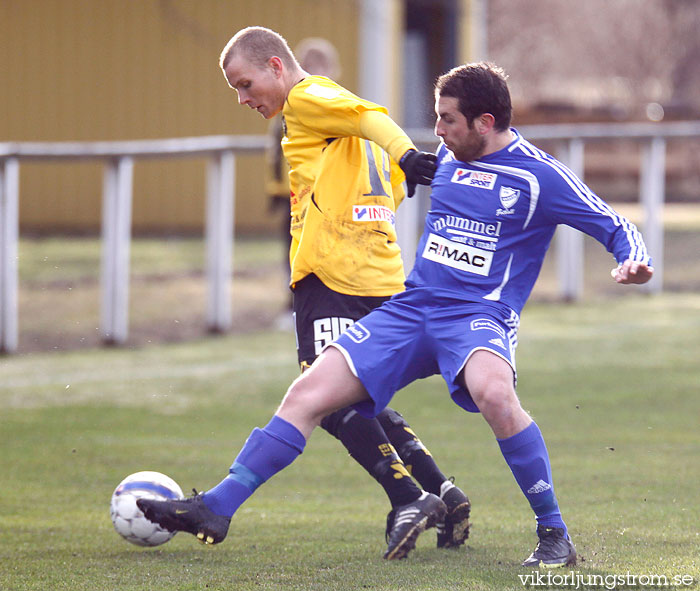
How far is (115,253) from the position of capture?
9812 mm

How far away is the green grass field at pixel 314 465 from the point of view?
407 centimetres

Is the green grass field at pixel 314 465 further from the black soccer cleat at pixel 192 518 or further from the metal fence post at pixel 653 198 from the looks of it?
the metal fence post at pixel 653 198

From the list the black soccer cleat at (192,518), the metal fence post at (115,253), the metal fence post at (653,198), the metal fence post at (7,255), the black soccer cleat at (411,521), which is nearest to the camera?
the black soccer cleat at (192,518)

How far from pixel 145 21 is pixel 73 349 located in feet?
30.5

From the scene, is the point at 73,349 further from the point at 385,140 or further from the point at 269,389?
the point at 385,140

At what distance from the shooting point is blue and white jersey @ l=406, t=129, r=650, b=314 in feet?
13.5

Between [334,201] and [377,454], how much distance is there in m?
0.89

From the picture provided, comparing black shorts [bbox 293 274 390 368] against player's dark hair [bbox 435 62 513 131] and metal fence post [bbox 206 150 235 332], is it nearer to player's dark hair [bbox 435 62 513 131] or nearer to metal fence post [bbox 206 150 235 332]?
player's dark hair [bbox 435 62 513 131]

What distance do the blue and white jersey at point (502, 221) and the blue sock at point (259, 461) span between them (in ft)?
2.15

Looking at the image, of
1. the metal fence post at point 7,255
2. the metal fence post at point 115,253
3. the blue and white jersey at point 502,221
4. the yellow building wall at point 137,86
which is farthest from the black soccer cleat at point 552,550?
the yellow building wall at point 137,86

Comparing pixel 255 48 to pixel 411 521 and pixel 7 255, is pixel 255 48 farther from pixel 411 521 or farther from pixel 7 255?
pixel 7 255

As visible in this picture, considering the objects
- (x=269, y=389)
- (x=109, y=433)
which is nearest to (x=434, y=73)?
(x=269, y=389)

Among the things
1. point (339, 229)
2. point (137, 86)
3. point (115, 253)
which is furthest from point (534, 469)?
point (137, 86)

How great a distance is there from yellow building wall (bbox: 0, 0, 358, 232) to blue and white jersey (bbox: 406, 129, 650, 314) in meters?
13.7
